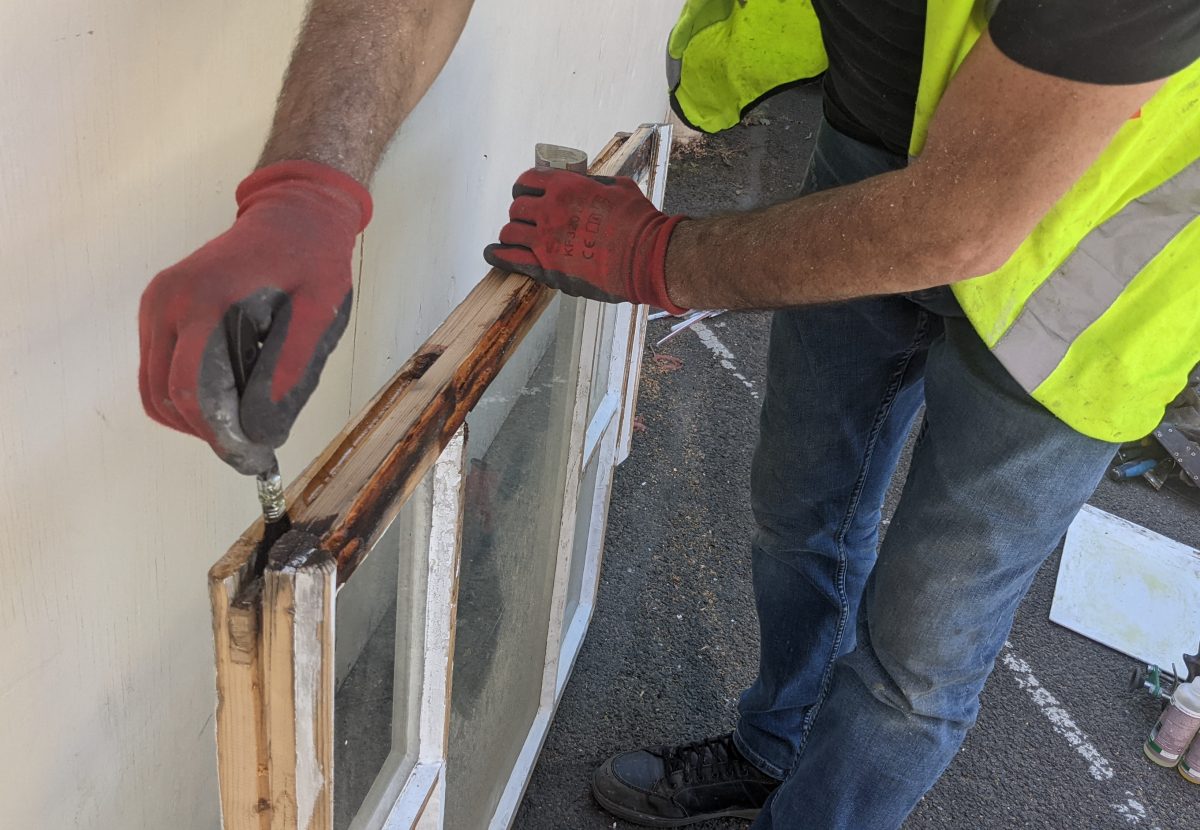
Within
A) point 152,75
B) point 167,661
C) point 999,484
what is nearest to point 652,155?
point 999,484

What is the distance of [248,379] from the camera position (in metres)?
0.68

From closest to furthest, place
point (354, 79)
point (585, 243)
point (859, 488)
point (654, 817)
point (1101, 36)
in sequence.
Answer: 1. point (1101, 36)
2. point (354, 79)
3. point (585, 243)
4. point (859, 488)
5. point (654, 817)

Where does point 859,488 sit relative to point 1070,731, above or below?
above

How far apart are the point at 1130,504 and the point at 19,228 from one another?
3250 millimetres

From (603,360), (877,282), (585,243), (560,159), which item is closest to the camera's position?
(877,282)

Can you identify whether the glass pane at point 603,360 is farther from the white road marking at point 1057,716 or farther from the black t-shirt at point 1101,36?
the white road marking at point 1057,716

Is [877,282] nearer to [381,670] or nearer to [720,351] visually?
[381,670]

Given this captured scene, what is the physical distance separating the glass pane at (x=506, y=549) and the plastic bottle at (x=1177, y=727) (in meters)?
1.53

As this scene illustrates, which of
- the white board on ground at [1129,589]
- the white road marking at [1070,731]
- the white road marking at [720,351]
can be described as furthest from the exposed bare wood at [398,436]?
the white road marking at [720,351]

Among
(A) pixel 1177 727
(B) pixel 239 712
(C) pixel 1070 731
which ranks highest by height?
(B) pixel 239 712

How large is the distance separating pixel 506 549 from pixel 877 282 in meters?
0.73

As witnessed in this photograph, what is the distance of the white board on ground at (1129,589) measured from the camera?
8.73 ft

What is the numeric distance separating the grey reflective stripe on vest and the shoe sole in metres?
1.18

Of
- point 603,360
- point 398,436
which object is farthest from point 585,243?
point 603,360
